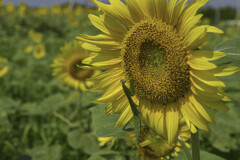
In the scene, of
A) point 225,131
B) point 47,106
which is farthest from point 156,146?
point 47,106

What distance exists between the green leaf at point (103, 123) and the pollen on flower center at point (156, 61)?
6.1 inches

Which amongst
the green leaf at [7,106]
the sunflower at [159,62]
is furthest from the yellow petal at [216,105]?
the green leaf at [7,106]

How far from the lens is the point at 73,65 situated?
2.80 metres

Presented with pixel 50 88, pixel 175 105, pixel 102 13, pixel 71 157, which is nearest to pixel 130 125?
pixel 175 105

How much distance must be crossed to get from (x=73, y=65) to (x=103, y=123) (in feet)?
6.08

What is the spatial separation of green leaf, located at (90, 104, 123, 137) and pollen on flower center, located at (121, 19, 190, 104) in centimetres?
16

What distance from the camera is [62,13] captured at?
10594 millimetres

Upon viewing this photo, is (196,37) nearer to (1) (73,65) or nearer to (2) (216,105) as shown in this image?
(2) (216,105)

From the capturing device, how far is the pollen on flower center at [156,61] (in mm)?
880

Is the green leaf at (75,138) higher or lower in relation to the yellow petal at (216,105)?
lower

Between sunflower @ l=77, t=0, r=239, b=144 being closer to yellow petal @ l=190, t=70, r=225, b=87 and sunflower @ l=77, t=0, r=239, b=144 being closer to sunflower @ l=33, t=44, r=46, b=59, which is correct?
yellow petal @ l=190, t=70, r=225, b=87

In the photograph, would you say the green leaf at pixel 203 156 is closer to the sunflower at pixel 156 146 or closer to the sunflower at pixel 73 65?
the sunflower at pixel 156 146

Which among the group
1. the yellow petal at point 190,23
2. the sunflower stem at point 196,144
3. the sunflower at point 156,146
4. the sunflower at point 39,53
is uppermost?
the sunflower at point 39,53

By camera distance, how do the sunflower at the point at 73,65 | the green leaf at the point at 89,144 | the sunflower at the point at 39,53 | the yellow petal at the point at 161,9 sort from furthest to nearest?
the sunflower at the point at 39,53 < the sunflower at the point at 73,65 < the green leaf at the point at 89,144 < the yellow petal at the point at 161,9
